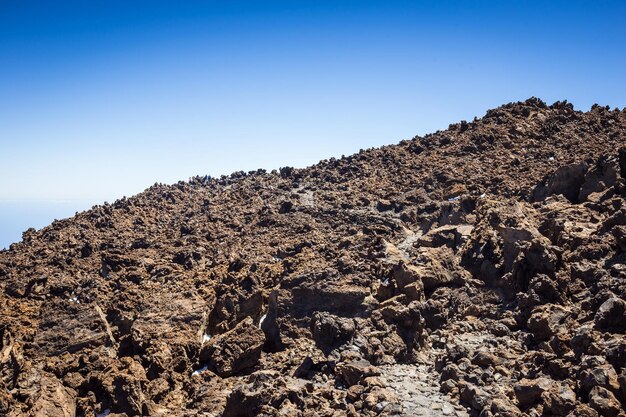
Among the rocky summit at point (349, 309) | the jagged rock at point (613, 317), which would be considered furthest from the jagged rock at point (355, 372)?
the jagged rock at point (613, 317)

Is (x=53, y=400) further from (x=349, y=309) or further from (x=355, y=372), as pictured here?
(x=349, y=309)

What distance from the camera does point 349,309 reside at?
2069 centimetres

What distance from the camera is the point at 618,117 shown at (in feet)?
147

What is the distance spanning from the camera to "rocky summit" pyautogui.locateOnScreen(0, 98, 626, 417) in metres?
14.4

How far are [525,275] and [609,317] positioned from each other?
552 cm

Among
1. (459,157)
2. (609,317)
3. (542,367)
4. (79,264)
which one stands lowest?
(542,367)

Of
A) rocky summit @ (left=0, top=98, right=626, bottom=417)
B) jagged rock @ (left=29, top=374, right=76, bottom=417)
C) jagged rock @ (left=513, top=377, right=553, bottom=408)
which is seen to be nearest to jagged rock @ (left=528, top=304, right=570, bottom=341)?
rocky summit @ (left=0, top=98, right=626, bottom=417)

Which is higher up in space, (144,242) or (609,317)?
(144,242)

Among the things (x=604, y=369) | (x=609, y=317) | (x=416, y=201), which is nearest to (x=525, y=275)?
(x=609, y=317)

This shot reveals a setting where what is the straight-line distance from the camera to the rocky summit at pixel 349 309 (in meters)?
14.4

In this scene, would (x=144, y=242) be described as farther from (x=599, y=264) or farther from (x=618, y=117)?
(x=618, y=117)

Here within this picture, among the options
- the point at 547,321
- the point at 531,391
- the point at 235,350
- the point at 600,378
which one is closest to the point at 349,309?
the point at 235,350

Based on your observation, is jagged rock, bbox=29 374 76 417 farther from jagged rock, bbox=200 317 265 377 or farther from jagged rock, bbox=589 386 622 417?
jagged rock, bbox=589 386 622 417

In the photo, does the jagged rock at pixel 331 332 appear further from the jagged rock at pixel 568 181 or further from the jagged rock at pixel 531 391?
the jagged rock at pixel 568 181
